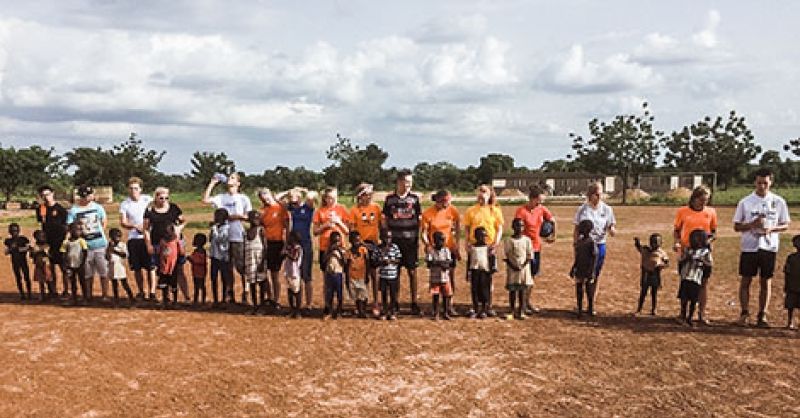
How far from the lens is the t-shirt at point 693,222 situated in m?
7.93

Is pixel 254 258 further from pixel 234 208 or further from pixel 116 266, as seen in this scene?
pixel 116 266

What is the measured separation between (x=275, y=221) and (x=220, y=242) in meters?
0.87

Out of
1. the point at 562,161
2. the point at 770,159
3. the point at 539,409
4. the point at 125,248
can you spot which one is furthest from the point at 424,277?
the point at 562,161

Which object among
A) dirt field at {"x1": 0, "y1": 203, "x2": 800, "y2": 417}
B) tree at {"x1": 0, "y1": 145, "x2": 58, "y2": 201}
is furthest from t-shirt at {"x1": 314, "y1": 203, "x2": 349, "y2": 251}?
tree at {"x1": 0, "y1": 145, "x2": 58, "y2": 201}

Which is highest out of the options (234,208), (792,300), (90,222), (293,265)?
(234,208)

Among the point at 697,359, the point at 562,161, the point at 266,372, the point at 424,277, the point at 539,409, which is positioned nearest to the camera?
the point at 539,409

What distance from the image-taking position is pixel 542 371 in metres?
6.33

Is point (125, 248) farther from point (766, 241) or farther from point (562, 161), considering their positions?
point (562, 161)

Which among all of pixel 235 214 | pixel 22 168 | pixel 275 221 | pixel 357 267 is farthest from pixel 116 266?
pixel 22 168

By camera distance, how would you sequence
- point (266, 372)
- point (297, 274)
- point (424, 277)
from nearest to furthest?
point (266, 372)
point (297, 274)
point (424, 277)

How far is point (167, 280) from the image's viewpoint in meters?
8.86

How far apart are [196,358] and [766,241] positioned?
22.1 feet

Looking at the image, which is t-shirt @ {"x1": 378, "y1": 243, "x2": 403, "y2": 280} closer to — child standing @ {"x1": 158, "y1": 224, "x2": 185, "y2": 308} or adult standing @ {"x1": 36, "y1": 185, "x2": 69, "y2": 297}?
child standing @ {"x1": 158, "y1": 224, "x2": 185, "y2": 308}

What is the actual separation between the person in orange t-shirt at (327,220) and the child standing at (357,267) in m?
0.22
